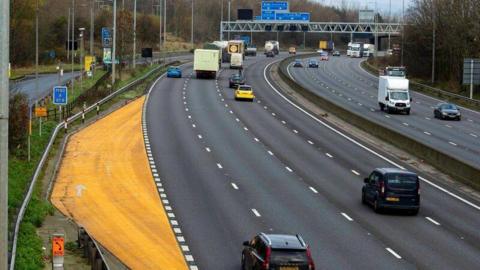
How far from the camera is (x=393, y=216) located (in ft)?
105

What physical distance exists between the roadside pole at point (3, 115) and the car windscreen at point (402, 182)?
75.6 feet

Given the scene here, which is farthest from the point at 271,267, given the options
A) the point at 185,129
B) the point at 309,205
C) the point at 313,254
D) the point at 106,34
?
the point at 106,34

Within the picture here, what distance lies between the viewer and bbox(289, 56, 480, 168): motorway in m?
52.8

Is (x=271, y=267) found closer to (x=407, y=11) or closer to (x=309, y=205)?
(x=309, y=205)

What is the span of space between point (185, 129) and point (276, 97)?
84.2 ft

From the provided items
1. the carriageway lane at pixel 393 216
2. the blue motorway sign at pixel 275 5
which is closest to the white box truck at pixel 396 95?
the carriageway lane at pixel 393 216

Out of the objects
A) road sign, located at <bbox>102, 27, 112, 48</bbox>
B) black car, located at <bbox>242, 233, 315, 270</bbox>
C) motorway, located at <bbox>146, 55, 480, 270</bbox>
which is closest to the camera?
black car, located at <bbox>242, 233, 315, 270</bbox>

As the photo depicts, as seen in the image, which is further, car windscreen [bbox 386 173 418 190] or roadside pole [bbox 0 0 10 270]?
car windscreen [bbox 386 173 418 190]

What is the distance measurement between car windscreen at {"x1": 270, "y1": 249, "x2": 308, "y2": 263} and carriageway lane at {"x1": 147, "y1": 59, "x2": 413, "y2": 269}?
3868 mm

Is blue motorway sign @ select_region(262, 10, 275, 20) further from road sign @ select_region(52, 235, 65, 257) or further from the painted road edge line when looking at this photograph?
road sign @ select_region(52, 235, 65, 257)

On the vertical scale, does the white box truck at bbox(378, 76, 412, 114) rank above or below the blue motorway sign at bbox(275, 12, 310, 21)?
below

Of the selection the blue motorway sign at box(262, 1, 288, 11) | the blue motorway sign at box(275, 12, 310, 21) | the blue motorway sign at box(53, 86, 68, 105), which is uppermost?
the blue motorway sign at box(262, 1, 288, 11)

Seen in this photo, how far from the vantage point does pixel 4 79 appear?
968 centimetres

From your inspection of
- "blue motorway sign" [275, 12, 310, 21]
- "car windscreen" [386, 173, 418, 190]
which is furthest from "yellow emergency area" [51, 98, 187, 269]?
"blue motorway sign" [275, 12, 310, 21]
